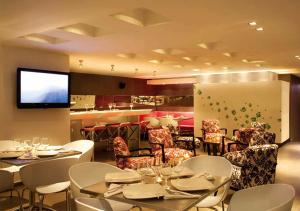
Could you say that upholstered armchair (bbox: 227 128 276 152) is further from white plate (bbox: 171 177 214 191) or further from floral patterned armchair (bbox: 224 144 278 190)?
white plate (bbox: 171 177 214 191)

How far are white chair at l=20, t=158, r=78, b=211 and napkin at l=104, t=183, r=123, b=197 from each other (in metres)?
1.28

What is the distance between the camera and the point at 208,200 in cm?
288

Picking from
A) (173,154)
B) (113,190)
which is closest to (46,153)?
(113,190)

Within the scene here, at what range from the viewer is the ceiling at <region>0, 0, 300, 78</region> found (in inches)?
113

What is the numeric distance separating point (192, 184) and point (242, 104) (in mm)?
8032

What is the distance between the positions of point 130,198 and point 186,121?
32.5 ft

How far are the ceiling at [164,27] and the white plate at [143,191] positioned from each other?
66.6 inches

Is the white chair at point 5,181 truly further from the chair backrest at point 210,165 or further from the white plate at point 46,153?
the chair backrest at point 210,165

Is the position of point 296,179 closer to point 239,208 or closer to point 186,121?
point 239,208

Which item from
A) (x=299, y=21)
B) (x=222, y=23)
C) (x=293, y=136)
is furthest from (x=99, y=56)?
(x=293, y=136)

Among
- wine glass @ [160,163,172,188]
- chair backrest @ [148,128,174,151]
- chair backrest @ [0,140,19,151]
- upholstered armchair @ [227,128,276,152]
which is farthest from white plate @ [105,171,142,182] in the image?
upholstered armchair @ [227,128,276,152]

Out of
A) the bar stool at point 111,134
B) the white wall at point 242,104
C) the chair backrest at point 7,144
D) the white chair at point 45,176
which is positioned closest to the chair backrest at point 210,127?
the white wall at point 242,104

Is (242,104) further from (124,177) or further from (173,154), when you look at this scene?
(124,177)

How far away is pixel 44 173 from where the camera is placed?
127 inches
